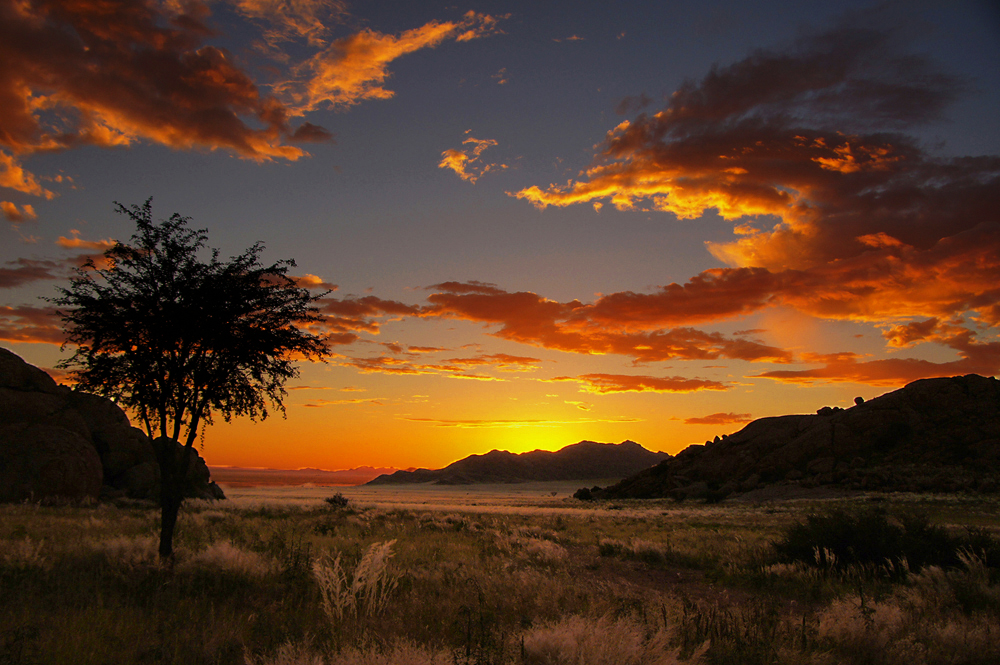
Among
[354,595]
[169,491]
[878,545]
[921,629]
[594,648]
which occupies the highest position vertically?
[169,491]

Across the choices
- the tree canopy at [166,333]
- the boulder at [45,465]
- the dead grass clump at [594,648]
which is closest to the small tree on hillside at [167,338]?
the tree canopy at [166,333]

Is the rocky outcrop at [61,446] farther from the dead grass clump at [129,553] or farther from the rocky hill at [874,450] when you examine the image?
the rocky hill at [874,450]

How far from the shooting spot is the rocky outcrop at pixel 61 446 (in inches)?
1077

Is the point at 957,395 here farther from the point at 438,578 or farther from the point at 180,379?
the point at 180,379

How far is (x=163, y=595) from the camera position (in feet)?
26.7

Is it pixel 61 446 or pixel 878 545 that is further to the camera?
pixel 61 446

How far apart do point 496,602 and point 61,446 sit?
33257 mm

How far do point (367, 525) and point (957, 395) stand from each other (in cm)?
8242

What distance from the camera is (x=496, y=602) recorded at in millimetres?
8531

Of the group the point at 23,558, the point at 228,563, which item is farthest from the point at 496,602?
the point at 23,558

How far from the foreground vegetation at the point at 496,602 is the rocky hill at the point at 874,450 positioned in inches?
2026

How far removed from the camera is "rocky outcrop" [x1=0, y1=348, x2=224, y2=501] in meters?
27.4

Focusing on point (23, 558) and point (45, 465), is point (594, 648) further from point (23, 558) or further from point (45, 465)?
point (45, 465)

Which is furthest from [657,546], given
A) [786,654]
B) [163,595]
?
[163,595]
